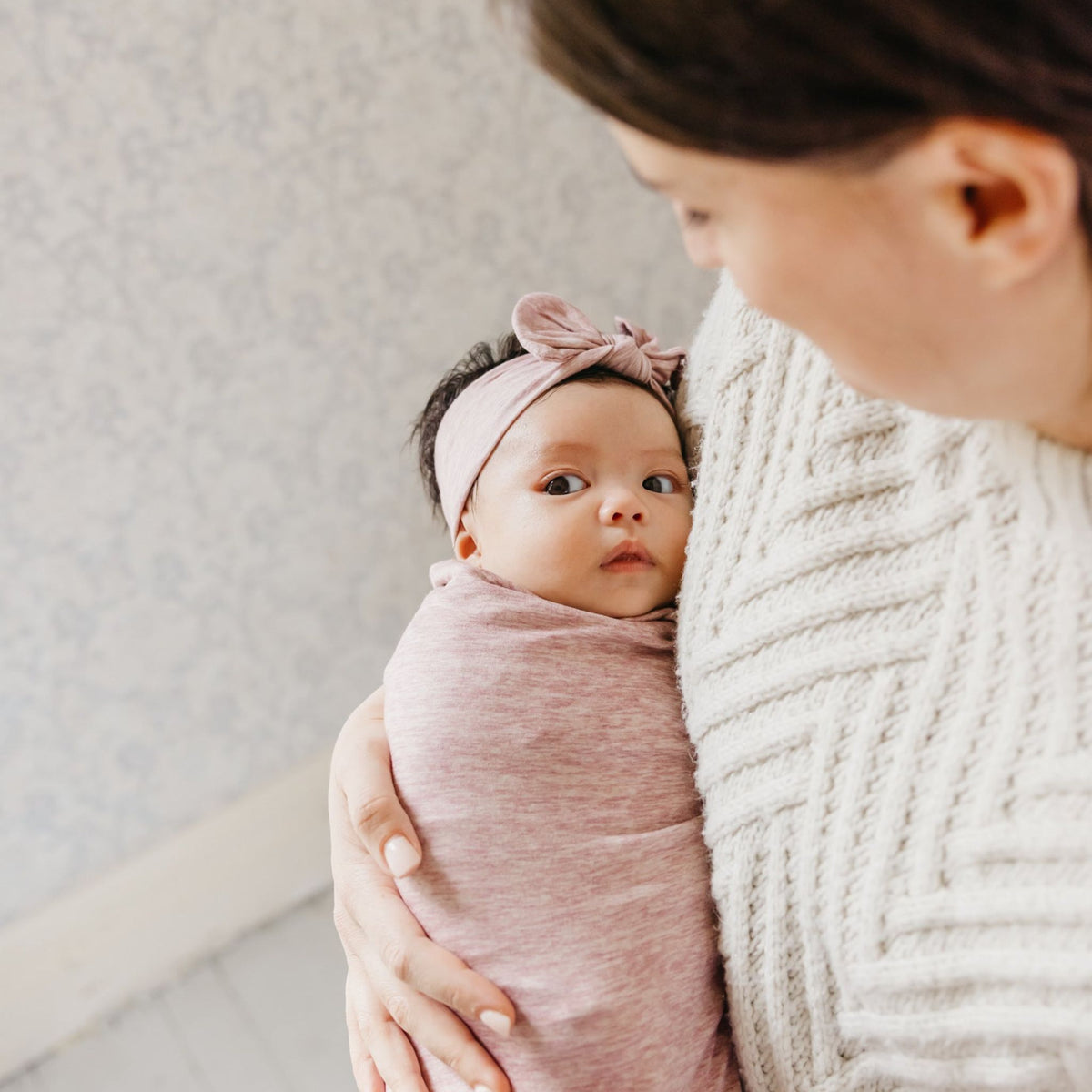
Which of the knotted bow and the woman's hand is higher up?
the knotted bow

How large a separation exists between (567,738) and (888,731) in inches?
9.5

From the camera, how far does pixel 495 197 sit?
5.09 feet

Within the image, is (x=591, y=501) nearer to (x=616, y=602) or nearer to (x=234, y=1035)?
(x=616, y=602)

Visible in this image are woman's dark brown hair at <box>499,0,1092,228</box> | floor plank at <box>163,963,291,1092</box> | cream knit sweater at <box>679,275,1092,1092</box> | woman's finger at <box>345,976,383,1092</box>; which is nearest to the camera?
woman's dark brown hair at <box>499,0,1092,228</box>

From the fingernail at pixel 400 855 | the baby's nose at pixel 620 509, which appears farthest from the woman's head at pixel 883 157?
the fingernail at pixel 400 855

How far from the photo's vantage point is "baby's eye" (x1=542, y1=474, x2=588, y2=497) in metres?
0.91

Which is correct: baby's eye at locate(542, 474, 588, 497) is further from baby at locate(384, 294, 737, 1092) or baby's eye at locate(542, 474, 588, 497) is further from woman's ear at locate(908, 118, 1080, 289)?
woman's ear at locate(908, 118, 1080, 289)

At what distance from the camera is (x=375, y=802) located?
0.77m

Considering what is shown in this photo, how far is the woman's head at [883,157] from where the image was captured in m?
0.40

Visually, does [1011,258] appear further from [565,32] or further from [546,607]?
[546,607]

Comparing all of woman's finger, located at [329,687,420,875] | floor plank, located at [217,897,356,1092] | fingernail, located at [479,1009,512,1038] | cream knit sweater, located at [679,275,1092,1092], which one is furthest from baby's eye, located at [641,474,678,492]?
floor plank, located at [217,897,356,1092]

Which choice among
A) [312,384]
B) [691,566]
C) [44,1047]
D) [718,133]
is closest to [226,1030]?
[44,1047]

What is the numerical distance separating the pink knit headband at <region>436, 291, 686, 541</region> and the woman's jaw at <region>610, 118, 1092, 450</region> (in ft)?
1.25

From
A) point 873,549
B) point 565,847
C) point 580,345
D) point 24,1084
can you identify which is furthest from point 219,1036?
point 873,549
